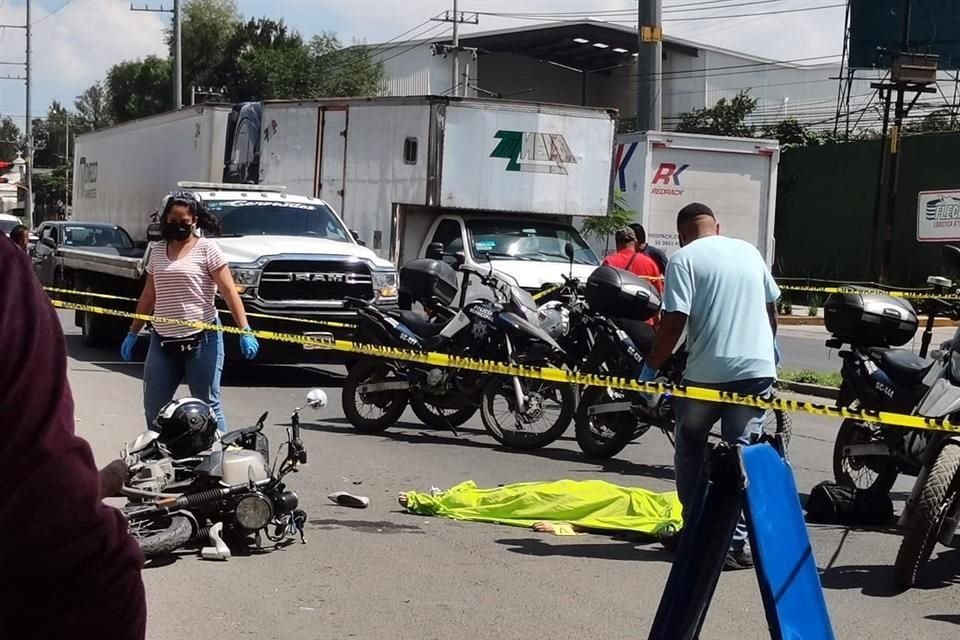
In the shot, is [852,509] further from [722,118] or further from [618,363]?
[722,118]

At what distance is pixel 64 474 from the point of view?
164cm

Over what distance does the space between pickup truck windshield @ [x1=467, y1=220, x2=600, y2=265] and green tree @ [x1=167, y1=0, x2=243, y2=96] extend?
66.5 m

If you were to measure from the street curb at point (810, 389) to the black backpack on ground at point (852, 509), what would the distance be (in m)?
6.67

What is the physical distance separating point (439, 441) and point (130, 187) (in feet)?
48.2

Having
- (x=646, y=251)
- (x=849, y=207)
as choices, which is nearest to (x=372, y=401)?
(x=646, y=251)

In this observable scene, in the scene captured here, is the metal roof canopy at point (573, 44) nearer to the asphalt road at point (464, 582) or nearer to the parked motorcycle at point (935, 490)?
the asphalt road at point (464, 582)

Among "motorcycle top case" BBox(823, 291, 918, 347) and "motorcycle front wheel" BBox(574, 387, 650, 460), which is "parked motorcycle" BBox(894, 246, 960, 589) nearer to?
"motorcycle top case" BBox(823, 291, 918, 347)

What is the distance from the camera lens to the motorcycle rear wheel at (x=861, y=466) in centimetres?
784

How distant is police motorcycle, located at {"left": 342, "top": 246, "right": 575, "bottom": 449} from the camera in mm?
10703

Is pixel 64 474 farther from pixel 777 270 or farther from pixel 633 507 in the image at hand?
pixel 777 270

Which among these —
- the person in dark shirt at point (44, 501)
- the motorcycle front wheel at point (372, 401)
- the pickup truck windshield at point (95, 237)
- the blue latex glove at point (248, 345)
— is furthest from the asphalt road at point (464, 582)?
the pickup truck windshield at point (95, 237)

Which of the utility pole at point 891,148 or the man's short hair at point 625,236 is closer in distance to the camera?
the man's short hair at point 625,236

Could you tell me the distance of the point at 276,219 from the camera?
1588cm

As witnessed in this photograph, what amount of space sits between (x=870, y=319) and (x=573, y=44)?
57923 millimetres
